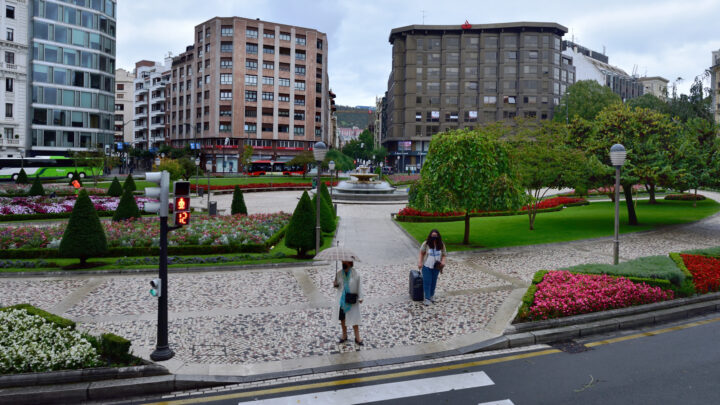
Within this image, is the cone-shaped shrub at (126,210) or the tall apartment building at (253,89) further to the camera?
the tall apartment building at (253,89)

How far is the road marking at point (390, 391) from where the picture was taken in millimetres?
7363

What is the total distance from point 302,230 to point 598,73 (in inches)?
4556

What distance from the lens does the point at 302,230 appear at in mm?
18422

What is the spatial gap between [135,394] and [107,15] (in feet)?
261

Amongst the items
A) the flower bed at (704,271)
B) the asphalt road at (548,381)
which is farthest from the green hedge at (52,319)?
the flower bed at (704,271)

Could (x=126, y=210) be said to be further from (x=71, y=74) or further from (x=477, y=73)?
(x=477, y=73)

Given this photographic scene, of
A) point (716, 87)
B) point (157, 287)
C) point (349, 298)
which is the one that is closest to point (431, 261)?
point (349, 298)

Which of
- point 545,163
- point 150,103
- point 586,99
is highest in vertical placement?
point 150,103

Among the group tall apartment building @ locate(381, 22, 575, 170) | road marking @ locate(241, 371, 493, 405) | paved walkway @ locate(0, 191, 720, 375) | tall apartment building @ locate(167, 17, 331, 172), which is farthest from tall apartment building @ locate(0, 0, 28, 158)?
road marking @ locate(241, 371, 493, 405)

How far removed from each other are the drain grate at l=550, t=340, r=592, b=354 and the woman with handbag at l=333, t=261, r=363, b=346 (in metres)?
3.90

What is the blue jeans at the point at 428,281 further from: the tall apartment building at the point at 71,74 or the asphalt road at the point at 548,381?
the tall apartment building at the point at 71,74

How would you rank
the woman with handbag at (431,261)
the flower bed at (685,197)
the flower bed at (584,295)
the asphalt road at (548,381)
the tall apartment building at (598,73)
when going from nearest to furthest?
the asphalt road at (548,381) < the flower bed at (584,295) < the woman with handbag at (431,261) < the flower bed at (685,197) < the tall apartment building at (598,73)

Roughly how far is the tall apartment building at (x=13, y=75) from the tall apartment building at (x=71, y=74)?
68.9 inches

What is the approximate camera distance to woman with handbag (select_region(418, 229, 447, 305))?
12.1 meters
